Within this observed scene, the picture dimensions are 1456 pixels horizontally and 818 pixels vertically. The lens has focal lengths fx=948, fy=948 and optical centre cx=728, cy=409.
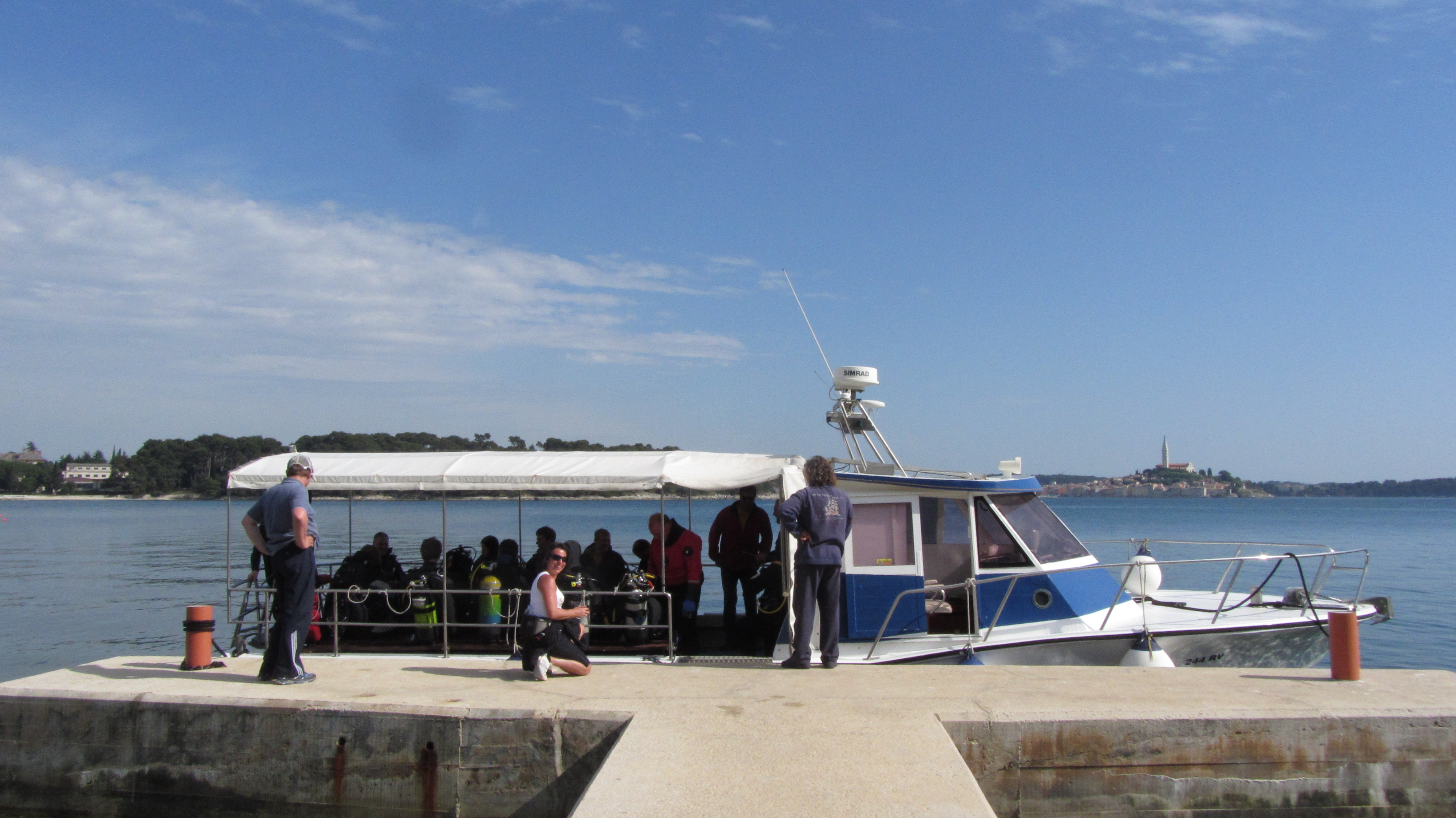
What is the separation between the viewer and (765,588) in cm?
920

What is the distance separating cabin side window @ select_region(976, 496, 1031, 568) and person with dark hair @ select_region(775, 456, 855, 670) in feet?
6.63

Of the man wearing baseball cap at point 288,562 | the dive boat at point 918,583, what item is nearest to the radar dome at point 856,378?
the dive boat at point 918,583

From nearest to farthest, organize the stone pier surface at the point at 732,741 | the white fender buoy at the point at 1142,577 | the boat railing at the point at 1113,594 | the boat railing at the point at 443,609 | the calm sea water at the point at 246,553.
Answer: the stone pier surface at the point at 732,741 → the boat railing at the point at 443,609 → the boat railing at the point at 1113,594 → the white fender buoy at the point at 1142,577 → the calm sea water at the point at 246,553

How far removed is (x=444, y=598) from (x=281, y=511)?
1721 millimetres

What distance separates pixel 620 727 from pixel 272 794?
104 inches

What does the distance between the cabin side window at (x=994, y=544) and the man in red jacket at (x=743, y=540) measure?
6.71 ft

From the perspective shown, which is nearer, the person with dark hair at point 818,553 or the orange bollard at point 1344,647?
the orange bollard at point 1344,647

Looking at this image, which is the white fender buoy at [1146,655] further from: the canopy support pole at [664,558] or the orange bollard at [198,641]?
the orange bollard at [198,641]

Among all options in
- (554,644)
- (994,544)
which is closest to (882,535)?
(994,544)

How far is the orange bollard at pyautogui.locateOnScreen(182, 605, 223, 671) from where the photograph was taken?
773cm

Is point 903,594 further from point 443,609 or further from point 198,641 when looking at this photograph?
point 198,641

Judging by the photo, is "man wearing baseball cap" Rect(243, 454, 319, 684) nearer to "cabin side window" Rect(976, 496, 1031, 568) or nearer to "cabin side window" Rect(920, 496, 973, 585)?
"cabin side window" Rect(920, 496, 973, 585)

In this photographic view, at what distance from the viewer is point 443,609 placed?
8898 millimetres

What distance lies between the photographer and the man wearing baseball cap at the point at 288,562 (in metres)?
7.15
